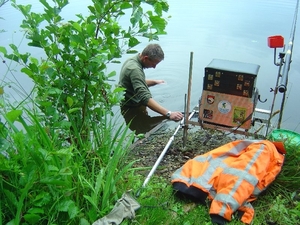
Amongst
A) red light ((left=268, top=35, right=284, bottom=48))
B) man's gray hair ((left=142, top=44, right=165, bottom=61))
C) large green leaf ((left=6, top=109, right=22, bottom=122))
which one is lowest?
man's gray hair ((left=142, top=44, right=165, bottom=61))

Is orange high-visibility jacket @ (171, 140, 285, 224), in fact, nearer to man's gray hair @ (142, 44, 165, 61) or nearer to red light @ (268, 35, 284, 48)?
red light @ (268, 35, 284, 48)

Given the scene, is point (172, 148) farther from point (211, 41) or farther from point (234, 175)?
point (211, 41)

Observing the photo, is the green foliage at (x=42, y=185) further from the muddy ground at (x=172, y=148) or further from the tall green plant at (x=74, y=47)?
the muddy ground at (x=172, y=148)

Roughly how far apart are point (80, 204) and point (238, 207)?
3.88 ft

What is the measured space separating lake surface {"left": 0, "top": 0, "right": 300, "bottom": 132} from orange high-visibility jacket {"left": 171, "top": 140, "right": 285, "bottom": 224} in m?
2.12

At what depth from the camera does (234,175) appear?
8.79ft

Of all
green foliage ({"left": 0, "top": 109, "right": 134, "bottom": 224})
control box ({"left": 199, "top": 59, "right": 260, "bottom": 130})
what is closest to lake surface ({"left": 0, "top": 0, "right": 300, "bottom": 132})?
control box ({"left": 199, "top": 59, "right": 260, "bottom": 130})

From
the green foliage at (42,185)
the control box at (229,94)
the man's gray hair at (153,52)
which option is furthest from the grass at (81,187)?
the man's gray hair at (153,52)

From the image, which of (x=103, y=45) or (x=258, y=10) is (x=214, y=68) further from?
(x=258, y=10)

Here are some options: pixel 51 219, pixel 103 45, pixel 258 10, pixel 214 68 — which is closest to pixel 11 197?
pixel 51 219

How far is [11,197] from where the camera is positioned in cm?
170

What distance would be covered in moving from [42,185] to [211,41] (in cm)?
718

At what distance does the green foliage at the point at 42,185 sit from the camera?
1.69 m

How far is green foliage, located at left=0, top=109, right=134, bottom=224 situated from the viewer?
169 centimetres
